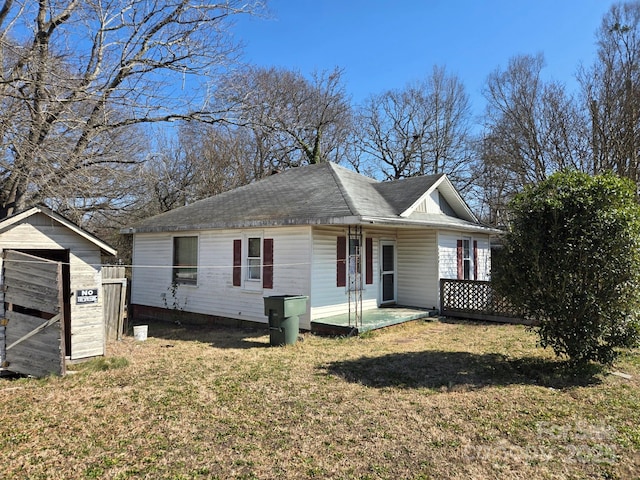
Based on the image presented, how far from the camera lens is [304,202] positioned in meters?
11.5

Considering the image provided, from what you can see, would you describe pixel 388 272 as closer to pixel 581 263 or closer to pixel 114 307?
pixel 581 263

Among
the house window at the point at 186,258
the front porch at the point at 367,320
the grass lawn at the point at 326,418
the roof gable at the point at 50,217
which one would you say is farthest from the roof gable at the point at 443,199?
the roof gable at the point at 50,217

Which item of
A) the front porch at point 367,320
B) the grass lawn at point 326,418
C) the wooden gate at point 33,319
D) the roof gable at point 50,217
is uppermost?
the roof gable at point 50,217

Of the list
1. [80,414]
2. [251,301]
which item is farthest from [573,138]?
[80,414]

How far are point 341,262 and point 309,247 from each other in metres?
1.38

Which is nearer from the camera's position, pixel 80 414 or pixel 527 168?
pixel 80 414

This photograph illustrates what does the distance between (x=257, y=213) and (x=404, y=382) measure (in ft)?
22.7

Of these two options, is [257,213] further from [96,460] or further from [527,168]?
[527,168]

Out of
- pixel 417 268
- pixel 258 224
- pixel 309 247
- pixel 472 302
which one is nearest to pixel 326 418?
pixel 309 247

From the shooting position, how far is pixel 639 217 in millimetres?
6117

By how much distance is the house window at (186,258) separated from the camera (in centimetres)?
1277

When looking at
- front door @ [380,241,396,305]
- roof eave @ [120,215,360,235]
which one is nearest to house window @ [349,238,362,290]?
front door @ [380,241,396,305]

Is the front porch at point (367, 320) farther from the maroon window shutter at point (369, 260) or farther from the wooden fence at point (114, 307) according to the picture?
the wooden fence at point (114, 307)

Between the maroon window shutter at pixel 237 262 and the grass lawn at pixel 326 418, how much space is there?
12.1ft
